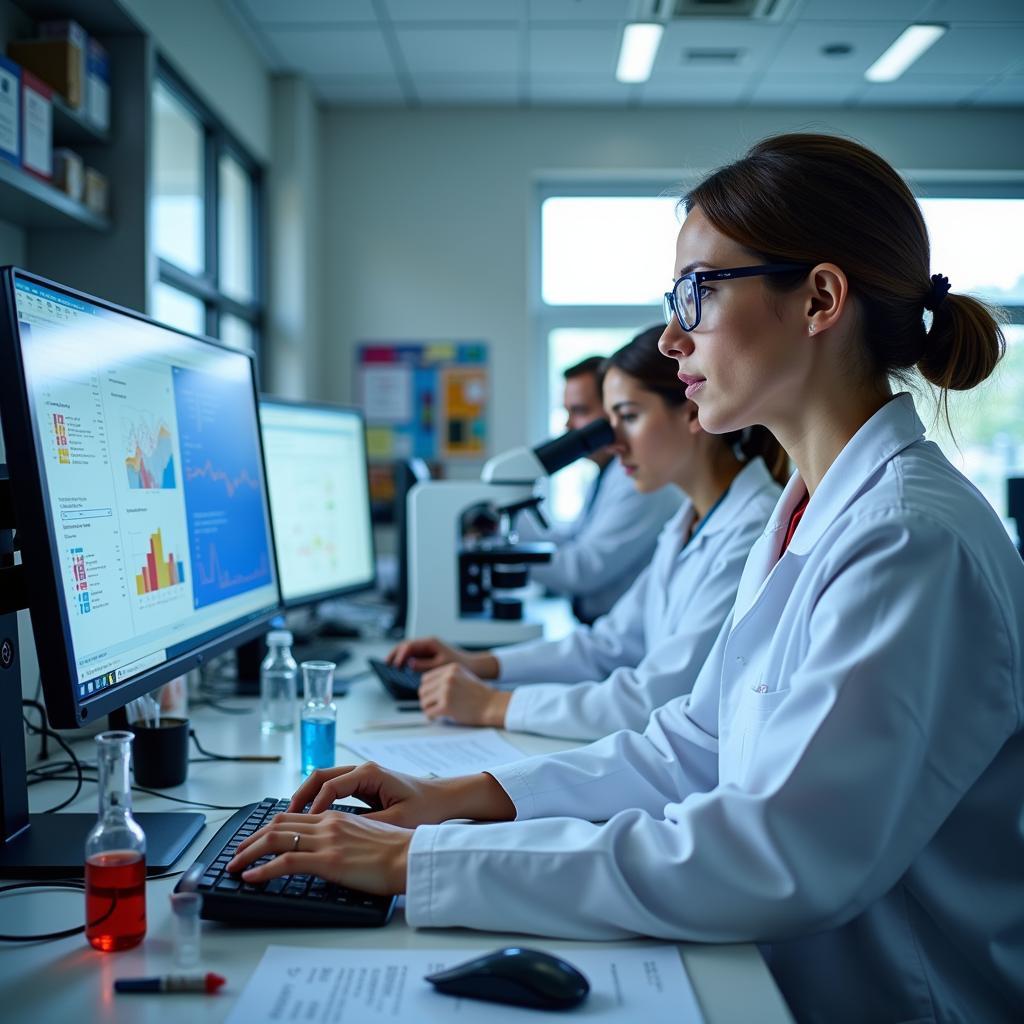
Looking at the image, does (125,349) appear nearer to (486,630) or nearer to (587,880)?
(587,880)

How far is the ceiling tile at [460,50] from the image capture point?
358cm

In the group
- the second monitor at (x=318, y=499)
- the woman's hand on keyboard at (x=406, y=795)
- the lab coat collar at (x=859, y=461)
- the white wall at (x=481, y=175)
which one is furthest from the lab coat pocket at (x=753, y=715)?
the white wall at (x=481, y=175)

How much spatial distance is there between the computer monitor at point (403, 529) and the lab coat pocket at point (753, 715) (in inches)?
60.8

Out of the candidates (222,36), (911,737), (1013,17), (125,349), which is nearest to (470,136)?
(222,36)

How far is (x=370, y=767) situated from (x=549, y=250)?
396cm

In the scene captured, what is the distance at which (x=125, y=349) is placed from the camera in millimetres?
979

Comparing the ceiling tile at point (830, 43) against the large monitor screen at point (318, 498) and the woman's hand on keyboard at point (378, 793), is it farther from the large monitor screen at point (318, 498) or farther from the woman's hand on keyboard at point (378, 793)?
the woman's hand on keyboard at point (378, 793)

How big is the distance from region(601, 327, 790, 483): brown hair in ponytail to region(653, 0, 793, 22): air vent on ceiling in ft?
6.36

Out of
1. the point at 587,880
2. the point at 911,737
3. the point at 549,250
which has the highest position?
the point at 549,250

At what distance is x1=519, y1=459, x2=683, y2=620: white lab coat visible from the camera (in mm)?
2791

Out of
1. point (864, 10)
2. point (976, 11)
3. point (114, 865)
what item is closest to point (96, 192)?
point (114, 865)

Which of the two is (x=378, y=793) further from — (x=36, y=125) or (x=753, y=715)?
(x=36, y=125)

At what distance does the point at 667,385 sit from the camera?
73.4 inches

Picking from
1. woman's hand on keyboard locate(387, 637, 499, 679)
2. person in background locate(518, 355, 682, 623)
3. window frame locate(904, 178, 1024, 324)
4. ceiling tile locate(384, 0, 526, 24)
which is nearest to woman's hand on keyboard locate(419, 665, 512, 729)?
woman's hand on keyboard locate(387, 637, 499, 679)
